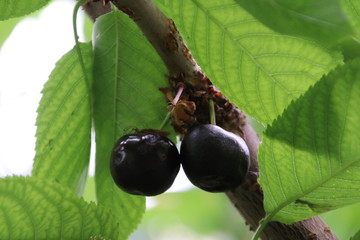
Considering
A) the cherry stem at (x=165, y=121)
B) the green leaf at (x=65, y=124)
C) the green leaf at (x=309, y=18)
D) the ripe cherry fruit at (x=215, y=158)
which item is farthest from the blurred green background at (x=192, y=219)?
the green leaf at (x=309, y=18)

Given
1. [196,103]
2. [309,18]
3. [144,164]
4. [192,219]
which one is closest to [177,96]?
[196,103]

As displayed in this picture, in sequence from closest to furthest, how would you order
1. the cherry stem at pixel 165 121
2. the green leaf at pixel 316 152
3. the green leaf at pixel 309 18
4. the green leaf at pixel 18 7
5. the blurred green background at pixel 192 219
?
the green leaf at pixel 309 18 → the green leaf at pixel 316 152 → the green leaf at pixel 18 7 → the cherry stem at pixel 165 121 → the blurred green background at pixel 192 219

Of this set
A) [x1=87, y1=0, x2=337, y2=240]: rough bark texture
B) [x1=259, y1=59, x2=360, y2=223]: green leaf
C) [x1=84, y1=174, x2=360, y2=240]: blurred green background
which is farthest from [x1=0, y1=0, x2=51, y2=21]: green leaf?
[x1=84, y1=174, x2=360, y2=240]: blurred green background

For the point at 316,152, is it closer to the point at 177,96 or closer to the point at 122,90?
the point at 177,96

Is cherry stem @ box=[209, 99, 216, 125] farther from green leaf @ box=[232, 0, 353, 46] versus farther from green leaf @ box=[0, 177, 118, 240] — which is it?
green leaf @ box=[232, 0, 353, 46]

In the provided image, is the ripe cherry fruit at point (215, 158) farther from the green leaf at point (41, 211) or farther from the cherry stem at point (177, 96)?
the green leaf at point (41, 211)

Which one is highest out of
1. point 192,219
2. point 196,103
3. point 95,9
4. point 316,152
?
point 95,9
